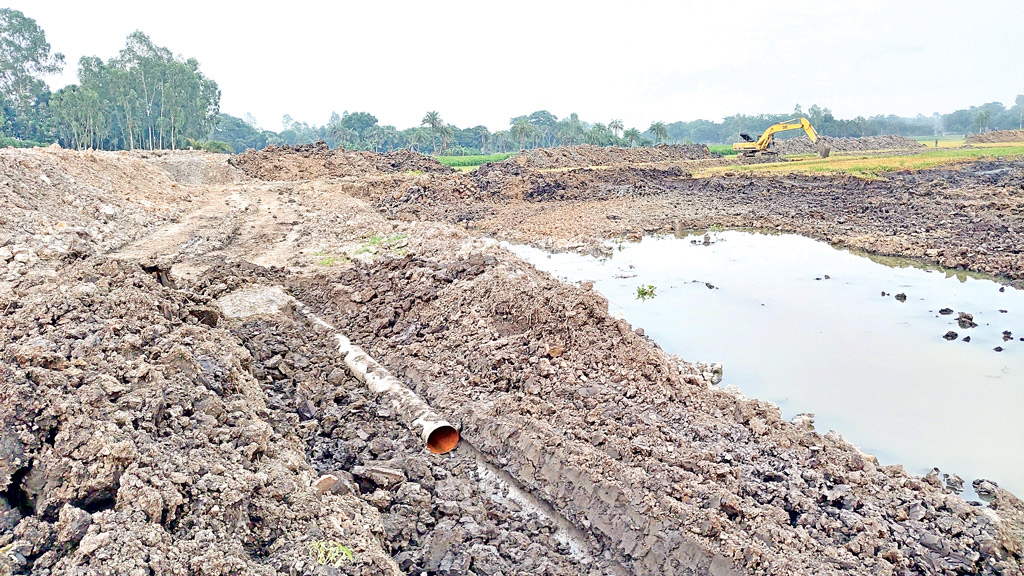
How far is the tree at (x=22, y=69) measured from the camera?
57.6 m

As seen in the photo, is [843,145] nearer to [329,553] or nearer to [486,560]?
[486,560]

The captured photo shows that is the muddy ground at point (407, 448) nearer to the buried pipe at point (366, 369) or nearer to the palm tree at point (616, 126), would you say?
the buried pipe at point (366, 369)

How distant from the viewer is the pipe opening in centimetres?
649

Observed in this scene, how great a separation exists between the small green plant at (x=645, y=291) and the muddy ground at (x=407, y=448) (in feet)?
9.72

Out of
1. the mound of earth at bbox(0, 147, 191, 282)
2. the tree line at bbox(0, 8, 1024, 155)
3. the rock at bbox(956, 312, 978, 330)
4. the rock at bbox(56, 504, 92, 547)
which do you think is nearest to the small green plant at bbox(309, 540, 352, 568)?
the rock at bbox(56, 504, 92, 547)

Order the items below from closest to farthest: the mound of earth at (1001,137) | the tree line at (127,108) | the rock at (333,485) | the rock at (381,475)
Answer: the rock at (333,485)
the rock at (381,475)
the tree line at (127,108)
the mound of earth at (1001,137)

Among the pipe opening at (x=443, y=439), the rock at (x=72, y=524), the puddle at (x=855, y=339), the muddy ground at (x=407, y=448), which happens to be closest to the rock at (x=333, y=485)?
the muddy ground at (x=407, y=448)

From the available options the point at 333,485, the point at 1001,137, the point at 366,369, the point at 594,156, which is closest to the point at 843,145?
the point at 1001,137

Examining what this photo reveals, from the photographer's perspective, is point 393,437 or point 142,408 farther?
point 393,437

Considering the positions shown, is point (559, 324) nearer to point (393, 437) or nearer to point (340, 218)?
point (393, 437)

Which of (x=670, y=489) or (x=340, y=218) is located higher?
(x=340, y=218)

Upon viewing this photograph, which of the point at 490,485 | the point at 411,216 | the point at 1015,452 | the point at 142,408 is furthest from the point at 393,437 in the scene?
the point at 411,216

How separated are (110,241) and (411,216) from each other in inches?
380

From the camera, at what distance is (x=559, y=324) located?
26.2ft
